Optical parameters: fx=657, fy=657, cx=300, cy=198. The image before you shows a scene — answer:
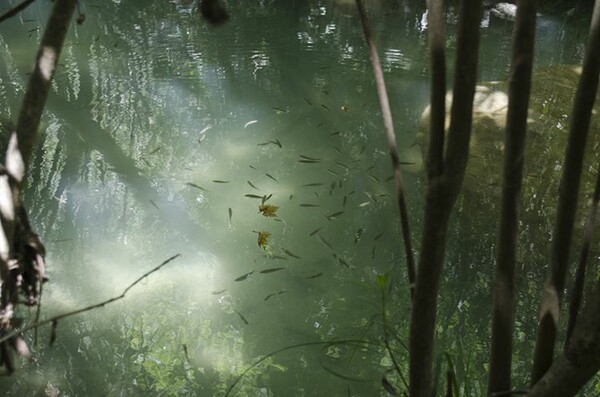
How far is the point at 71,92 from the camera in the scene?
197 inches

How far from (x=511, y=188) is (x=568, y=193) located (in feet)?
0.24

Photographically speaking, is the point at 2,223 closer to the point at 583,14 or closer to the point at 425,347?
the point at 425,347

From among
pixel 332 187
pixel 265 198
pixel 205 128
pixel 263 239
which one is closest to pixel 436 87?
pixel 263 239

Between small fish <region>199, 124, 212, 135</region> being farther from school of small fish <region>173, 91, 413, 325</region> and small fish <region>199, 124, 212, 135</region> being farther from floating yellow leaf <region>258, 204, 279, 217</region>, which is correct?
floating yellow leaf <region>258, 204, 279, 217</region>

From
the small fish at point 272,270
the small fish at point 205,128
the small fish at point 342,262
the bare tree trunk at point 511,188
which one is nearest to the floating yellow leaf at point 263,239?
the small fish at point 272,270

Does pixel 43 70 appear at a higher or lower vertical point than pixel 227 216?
higher

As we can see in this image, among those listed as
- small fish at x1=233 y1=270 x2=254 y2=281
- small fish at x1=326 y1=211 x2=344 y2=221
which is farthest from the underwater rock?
small fish at x1=233 y1=270 x2=254 y2=281

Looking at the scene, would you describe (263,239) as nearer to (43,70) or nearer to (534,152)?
(534,152)

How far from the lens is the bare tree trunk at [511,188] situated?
0.82 m

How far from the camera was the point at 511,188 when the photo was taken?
902 mm

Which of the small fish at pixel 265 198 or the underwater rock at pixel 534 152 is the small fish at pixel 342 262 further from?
the underwater rock at pixel 534 152

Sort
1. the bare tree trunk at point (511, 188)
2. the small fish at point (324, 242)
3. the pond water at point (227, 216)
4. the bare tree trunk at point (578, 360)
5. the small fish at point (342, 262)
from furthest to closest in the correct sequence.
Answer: the small fish at point (324, 242) < the small fish at point (342, 262) < the pond water at point (227, 216) < the bare tree trunk at point (511, 188) < the bare tree trunk at point (578, 360)

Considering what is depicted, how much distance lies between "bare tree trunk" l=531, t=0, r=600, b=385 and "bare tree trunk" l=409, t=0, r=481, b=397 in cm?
17

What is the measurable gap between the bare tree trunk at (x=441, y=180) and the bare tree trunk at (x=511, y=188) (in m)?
0.11
